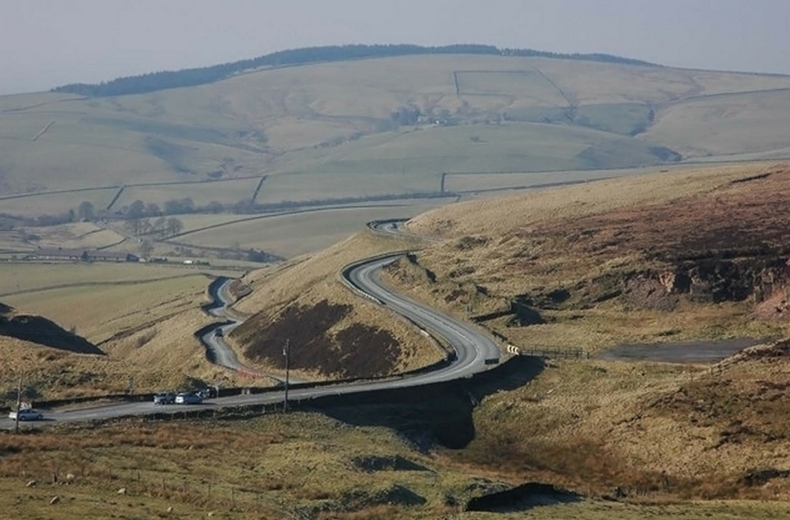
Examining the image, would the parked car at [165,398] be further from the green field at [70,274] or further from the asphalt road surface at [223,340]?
the green field at [70,274]

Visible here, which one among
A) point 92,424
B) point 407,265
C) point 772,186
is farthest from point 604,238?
point 92,424

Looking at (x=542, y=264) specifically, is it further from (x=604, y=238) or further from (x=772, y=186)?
(x=772, y=186)

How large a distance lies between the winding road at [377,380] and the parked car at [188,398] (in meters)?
0.44

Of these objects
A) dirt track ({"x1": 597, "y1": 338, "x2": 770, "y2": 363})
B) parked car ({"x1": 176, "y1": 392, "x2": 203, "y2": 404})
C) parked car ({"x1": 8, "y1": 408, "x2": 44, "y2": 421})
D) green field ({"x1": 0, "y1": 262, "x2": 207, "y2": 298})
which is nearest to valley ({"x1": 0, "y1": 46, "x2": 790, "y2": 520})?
dirt track ({"x1": 597, "y1": 338, "x2": 770, "y2": 363})

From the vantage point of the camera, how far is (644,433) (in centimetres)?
5875

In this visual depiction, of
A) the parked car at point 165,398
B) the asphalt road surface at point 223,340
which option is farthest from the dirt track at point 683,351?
the parked car at point 165,398

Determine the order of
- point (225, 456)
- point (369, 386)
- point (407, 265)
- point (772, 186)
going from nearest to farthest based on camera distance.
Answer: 1. point (225, 456)
2. point (369, 386)
3. point (407, 265)
4. point (772, 186)

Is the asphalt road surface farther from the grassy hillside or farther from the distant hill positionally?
the grassy hillside

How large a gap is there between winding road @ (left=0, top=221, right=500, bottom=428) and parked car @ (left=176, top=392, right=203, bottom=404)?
439mm

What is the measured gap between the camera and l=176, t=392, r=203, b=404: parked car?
62.0 meters

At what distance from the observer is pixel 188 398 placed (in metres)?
62.4

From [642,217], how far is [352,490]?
79.0 meters

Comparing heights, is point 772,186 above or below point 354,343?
above

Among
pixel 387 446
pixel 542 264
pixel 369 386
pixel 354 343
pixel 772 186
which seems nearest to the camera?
pixel 387 446
